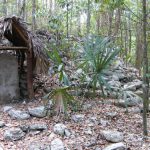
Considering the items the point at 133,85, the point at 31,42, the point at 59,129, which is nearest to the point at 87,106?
the point at 59,129

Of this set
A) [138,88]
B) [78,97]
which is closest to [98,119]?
[78,97]

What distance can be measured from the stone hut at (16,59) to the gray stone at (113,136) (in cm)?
294

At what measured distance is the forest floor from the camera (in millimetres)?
6162

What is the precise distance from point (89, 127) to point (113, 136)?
2.58ft

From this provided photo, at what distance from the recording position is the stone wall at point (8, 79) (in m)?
8.77

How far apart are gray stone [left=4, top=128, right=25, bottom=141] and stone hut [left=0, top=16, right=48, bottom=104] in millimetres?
2345

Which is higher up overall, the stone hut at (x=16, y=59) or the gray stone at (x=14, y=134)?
the stone hut at (x=16, y=59)

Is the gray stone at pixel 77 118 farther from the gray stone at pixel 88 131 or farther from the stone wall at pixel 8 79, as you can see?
the stone wall at pixel 8 79

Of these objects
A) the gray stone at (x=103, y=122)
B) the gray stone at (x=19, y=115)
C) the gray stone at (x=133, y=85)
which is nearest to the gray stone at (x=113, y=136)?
the gray stone at (x=103, y=122)

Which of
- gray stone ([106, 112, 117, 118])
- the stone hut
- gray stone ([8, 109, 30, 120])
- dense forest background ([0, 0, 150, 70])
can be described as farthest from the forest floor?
dense forest background ([0, 0, 150, 70])

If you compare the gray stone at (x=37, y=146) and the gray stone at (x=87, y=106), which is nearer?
the gray stone at (x=37, y=146)

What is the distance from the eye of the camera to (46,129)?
6773mm

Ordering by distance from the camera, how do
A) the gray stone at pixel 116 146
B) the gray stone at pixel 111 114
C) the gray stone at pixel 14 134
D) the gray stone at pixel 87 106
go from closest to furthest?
the gray stone at pixel 116 146 → the gray stone at pixel 14 134 → the gray stone at pixel 111 114 → the gray stone at pixel 87 106

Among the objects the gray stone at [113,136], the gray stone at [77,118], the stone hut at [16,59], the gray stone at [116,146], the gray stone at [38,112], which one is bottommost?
the gray stone at [116,146]
